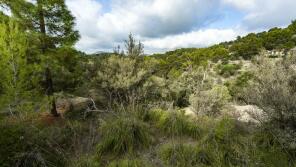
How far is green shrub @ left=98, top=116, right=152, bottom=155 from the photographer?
205 inches

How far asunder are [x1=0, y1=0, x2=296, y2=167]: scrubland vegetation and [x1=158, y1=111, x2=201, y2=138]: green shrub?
0.03 meters

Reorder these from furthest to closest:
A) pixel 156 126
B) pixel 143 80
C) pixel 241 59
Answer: pixel 241 59 < pixel 143 80 < pixel 156 126

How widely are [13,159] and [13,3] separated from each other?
6711mm

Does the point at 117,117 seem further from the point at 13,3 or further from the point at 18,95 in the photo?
the point at 13,3

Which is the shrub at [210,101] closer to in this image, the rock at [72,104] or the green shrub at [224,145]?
the green shrub at [224,145]

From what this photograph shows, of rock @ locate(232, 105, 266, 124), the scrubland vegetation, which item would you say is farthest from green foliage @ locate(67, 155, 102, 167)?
rock @ locate(232, 105, 266, 124)

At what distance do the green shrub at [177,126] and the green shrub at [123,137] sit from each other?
79 cm

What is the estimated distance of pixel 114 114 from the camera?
5594 mm

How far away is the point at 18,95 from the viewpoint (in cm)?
722

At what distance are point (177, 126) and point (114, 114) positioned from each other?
5.69ft

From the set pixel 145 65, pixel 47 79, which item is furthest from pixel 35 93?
pixel 145 65

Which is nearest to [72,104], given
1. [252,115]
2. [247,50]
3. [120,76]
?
[120,76]

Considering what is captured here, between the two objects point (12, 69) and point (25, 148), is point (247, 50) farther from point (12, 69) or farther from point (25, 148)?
point (25, 148)

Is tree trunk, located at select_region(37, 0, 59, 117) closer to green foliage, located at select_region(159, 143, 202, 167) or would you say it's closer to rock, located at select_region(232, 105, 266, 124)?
green foliage, located at select_region(159, 143, 202, 167)
